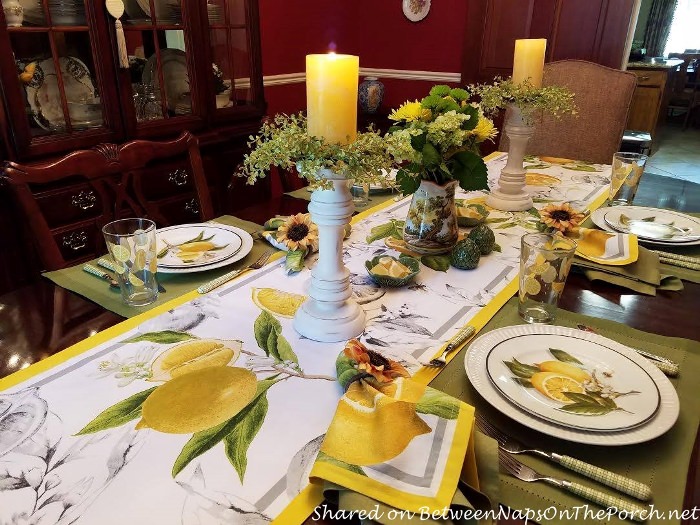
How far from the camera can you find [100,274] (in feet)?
3.39

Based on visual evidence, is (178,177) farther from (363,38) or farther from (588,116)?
(363,38)

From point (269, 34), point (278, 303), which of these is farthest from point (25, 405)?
point (269, 34)

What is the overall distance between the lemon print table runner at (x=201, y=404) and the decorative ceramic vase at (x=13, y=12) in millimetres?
1297

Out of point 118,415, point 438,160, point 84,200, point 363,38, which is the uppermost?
point 363,38

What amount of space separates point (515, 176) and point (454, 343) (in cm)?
77

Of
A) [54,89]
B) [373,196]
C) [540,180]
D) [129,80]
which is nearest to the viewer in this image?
[373,196]

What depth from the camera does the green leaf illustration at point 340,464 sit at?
552mm

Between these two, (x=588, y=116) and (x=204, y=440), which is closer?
(x=204, y=440)

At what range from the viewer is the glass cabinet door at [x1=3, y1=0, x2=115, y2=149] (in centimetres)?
170

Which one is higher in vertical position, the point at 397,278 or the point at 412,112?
the point at 412,112

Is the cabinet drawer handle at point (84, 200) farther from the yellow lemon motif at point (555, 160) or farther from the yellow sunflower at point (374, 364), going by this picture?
the yellow lemon motif at point (555, 160)

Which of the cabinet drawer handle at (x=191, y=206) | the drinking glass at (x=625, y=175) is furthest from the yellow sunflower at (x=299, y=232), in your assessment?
the cabinet drawer handle at (x=191, y=206)

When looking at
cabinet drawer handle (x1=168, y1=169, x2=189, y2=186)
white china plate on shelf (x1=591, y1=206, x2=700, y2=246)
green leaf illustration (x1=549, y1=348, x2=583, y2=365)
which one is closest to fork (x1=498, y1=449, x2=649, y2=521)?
green leaf illustration (x1=549, y1=348, x2=583, y2=365)

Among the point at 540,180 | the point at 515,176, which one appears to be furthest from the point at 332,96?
the point at 540,180
